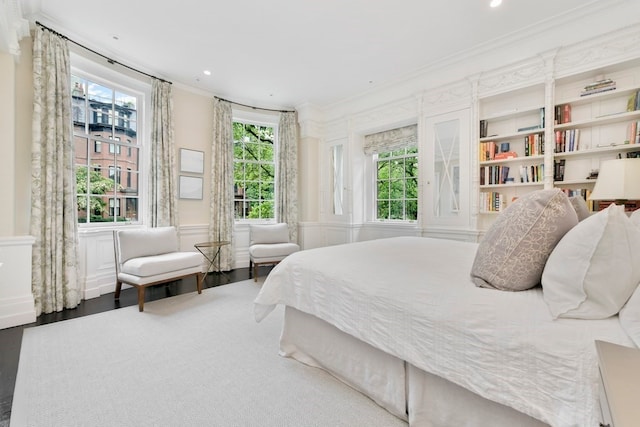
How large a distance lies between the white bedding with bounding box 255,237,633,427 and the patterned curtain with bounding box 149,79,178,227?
120 inches

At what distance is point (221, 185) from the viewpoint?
15.4 feet

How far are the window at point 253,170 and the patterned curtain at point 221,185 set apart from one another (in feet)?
1.20

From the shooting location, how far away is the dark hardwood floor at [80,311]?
1608mm

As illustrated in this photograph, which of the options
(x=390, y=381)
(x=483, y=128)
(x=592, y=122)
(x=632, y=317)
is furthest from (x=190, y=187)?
(x=592, y=122)

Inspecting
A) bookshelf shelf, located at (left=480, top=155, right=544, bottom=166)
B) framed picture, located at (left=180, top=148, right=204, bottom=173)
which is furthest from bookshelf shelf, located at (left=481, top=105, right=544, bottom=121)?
framed picture, located at (left=180, top=148, right=204, bottom=173)

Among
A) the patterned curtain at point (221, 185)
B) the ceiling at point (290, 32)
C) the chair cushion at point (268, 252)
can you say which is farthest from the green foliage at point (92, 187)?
the chair cushion at point (268, 252)

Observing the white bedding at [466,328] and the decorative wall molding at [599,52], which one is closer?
the white bedding at [466,328]

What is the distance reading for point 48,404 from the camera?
148 cm

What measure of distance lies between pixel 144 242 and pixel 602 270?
3846 millimetres

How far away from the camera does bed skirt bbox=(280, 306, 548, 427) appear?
3.66ft

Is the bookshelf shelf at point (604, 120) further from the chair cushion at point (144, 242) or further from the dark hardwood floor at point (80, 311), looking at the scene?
the chair cushion at point (144, 242)

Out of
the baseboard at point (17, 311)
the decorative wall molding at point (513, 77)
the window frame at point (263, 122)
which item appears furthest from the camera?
the window frame at point (263, 122)

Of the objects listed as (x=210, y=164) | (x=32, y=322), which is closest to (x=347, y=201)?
(x=210, y=164)

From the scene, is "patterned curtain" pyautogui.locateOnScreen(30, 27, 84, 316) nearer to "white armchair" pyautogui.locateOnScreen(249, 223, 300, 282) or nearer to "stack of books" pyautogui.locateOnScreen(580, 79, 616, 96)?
"white armchair" pyautogui.locateOnScreen(249, 223, 300, 282)
